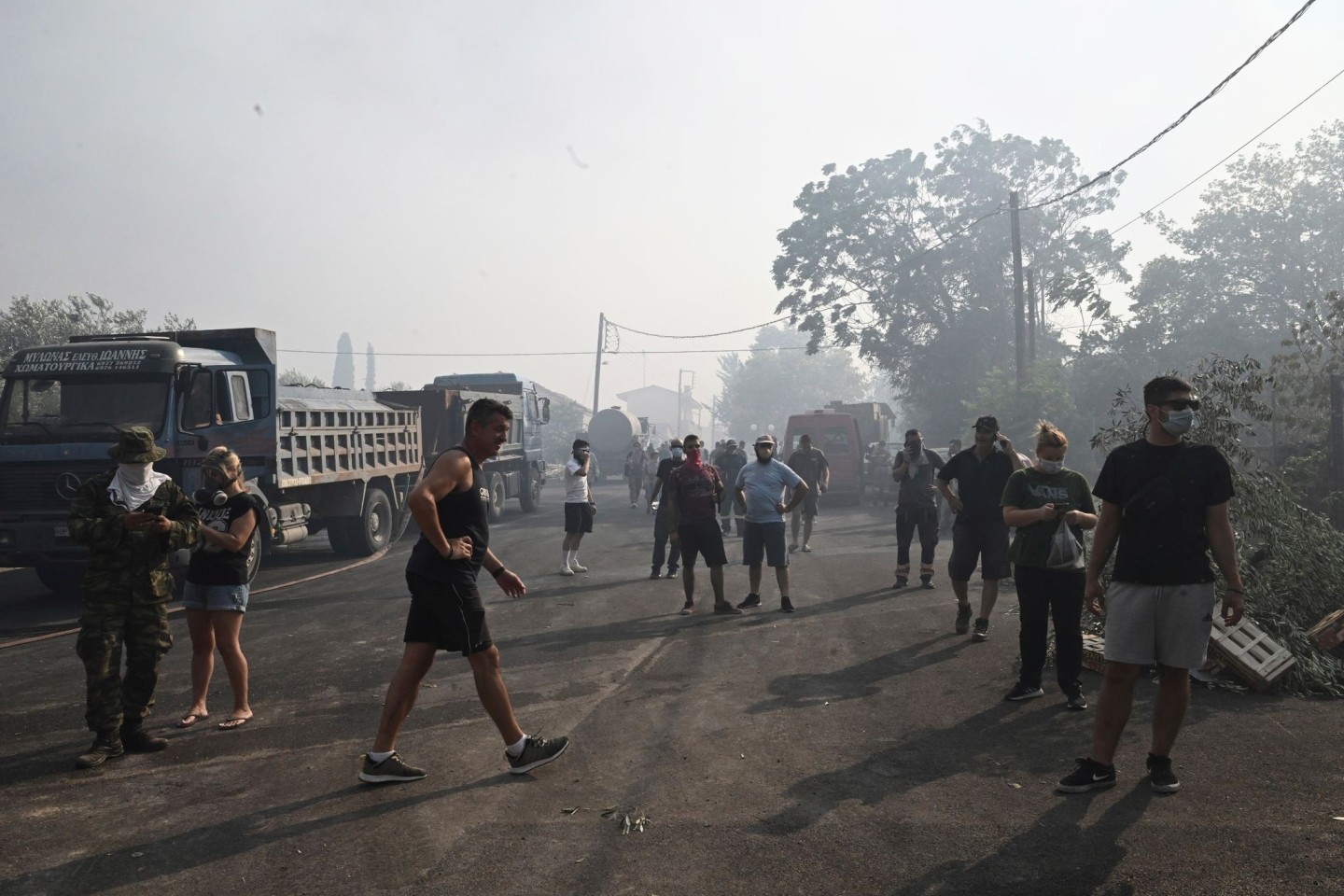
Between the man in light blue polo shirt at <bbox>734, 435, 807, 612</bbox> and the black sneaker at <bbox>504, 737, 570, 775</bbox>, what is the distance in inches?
191

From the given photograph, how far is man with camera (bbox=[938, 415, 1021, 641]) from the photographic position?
26.7ft

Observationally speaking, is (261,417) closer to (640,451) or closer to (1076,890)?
(1076,890)

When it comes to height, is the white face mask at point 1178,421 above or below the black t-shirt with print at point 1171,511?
above

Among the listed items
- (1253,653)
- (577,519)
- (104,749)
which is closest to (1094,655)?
(1253,653)

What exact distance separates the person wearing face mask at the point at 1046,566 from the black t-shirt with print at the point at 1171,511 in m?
1.47

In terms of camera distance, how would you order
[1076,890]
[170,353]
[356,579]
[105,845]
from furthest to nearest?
[356,579], [170,353], [105,845], [1076,890]

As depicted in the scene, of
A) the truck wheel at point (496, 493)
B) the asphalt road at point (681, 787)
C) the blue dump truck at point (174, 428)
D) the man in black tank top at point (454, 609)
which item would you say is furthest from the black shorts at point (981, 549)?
the truck wheel at point (496, 493)

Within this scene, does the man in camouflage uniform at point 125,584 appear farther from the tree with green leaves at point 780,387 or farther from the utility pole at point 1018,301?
the tree with green leaves at point 780,387

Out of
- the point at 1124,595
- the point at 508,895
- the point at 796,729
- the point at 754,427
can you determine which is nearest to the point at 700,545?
the point at 796,729

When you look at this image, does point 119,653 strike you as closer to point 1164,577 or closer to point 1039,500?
point 1164,577

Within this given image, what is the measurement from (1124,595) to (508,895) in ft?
9.93

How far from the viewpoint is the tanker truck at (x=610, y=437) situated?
40344mm

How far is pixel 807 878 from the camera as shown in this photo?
146 inches

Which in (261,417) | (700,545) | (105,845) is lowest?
(105,845)
